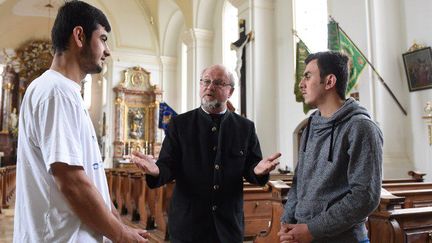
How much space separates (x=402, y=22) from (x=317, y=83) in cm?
550

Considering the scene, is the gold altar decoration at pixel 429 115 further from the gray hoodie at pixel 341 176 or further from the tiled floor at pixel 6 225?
the tiled floor at pixel 6 225

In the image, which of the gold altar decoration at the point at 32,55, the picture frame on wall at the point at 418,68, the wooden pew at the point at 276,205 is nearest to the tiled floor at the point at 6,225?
the wooden pew at the point at 276,205

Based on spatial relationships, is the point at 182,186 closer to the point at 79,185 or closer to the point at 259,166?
the point at 259,166

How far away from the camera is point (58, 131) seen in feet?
4.05

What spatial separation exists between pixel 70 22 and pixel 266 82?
7.99m

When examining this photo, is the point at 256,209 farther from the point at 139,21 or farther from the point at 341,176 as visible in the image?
the point at 139,21

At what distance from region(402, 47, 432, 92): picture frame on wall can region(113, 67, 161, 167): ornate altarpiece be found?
445 inches

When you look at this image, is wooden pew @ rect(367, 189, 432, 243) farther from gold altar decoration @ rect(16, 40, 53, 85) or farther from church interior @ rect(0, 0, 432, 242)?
gold altar decoration @ rect(16, 40, 53, 85)

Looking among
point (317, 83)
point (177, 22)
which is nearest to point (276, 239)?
point (317, 83)

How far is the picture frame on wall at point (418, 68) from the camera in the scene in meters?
5.96

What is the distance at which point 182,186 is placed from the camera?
2125 millimetres

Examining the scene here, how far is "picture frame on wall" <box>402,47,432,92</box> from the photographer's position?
19.6 feet

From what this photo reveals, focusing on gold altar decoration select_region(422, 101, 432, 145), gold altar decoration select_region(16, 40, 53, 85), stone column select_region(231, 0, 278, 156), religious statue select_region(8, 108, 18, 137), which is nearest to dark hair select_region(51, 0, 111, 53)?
gold altar decoration select_region(422, 101, 432, 145)

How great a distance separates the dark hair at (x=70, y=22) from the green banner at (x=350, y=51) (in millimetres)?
5148
